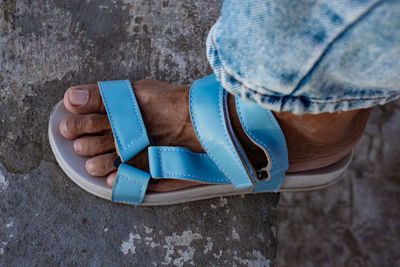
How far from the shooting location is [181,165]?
0.89m

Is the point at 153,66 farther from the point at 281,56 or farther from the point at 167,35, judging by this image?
the point at 281,56

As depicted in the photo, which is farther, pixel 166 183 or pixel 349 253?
pixel 349 253

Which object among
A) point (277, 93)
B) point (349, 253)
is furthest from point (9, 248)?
point (349, 253)

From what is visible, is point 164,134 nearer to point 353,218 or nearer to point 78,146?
point 78,146

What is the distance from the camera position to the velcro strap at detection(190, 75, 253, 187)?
0.85 meters

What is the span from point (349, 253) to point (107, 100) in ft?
3.20

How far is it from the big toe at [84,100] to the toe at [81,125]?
0.02 m

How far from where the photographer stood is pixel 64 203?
972 millimetres

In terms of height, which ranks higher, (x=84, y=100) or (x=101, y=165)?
(x=84, y=100)

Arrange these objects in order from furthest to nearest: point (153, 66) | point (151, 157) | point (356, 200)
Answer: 1. point (356, 200)
2. point (153, 66)
3. point (151, 157)

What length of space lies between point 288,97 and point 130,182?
0.49m

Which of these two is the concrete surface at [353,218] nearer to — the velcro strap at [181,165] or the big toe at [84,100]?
the velcro strap at [181,165]

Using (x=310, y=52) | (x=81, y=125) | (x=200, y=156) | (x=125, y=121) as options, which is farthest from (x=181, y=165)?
(x=310, y=52)

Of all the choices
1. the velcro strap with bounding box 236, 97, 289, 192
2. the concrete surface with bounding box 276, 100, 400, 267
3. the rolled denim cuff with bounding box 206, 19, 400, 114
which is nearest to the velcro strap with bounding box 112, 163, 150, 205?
the velcro strap with bounding box 236, 97, 289, 192
